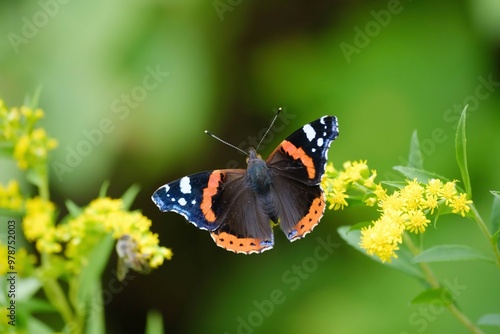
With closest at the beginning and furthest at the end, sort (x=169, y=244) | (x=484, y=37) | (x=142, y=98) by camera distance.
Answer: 1. (x=484, y=37)
2. (x=142, y=98)
3. (x=169, y=244)

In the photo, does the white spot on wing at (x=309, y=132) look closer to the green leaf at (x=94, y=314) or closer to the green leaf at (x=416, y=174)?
the green leaf at (x=416, y=174)

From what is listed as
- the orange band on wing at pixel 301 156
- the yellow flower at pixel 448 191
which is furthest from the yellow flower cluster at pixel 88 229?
the yellow flower at pixel 448 191

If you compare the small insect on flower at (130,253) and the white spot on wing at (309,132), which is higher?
the white spot on wing at (309,132)

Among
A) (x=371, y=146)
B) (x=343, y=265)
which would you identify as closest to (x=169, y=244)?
(x=343, y=265)

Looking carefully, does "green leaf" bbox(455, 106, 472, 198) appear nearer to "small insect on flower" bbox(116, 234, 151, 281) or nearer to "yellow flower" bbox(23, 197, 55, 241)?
"small insect on flower" bbox(116, 234, 151, 281)

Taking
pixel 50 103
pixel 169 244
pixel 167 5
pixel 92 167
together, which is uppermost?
pixel 167 5

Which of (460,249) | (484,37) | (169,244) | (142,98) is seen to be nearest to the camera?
(460,249)

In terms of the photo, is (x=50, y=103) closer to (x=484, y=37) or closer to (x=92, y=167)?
(x=92, y=167)

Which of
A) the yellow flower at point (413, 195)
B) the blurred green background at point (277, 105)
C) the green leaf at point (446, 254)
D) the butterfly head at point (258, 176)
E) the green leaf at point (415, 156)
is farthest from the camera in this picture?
the blurred green background at point (277, 105)
